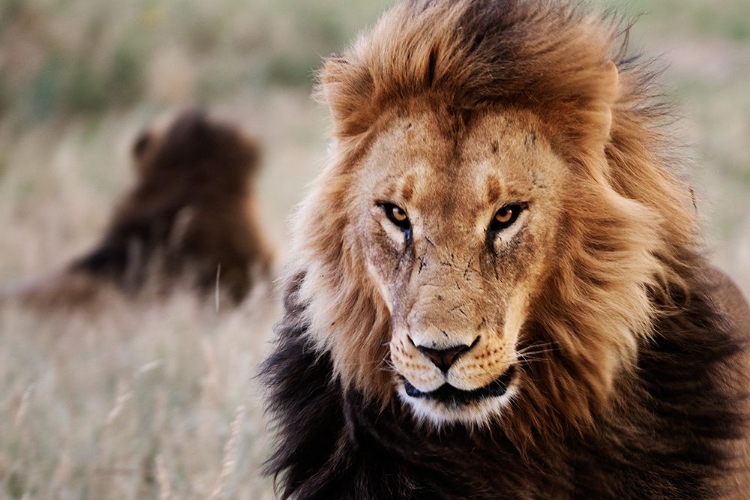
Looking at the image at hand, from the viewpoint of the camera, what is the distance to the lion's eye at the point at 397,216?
292cm

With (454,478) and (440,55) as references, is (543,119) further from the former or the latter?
(454,478)

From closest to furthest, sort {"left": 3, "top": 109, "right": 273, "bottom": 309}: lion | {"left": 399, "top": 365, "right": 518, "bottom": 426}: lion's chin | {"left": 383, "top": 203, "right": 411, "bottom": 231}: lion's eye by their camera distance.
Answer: {"left": 399, "top": 365, "right": 518, "bottom": 426}: lion's chin < {"left": 383, "top": 203, "right": 411, "bottom": 231}: lion's eye < {"left": 3, "top": 109, "right": 273, "bottom": 309}: lion

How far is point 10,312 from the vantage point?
21.9ft

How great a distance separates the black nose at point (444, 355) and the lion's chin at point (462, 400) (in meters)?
0.09

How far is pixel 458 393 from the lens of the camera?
276 cm

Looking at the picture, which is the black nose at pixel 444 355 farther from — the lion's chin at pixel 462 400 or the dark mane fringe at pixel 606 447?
the dark mane fringe at pixel 606 447

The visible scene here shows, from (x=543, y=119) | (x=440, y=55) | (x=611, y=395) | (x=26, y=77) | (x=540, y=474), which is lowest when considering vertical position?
(x=540, y=474)

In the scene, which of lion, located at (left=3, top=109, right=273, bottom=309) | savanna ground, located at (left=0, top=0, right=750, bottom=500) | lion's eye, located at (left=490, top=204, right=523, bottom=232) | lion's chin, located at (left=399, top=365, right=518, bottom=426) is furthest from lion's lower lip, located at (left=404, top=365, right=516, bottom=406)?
lion, located at (left=3, top=109, right=273, bottom=309)

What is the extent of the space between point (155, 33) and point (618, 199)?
12.8 meters

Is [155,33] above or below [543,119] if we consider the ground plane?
above

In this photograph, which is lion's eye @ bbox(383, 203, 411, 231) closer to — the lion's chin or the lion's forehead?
the lion's forehead

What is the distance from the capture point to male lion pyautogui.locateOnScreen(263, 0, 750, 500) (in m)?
2.85

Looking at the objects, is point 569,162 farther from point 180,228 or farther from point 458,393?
point 180,228

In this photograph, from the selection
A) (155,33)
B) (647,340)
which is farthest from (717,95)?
(647,340)
